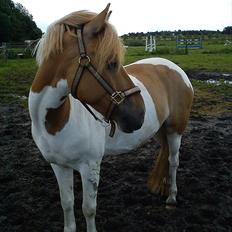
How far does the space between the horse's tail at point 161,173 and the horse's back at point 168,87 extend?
0.93 feet

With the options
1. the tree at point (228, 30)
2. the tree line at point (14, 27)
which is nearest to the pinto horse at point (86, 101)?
the tree line at point (14, 27)

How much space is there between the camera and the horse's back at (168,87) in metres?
3.87

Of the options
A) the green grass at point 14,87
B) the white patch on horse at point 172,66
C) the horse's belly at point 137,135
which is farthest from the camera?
the green grass at point 14,87

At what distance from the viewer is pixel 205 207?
3916 millimetres

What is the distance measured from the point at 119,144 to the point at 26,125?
13.8 ft

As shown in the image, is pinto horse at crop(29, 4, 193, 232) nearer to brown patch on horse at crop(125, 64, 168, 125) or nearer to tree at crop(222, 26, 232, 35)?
brown patch on horse at crop(125, 64, 168, 125)

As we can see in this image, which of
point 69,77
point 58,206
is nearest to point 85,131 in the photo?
point 69,77

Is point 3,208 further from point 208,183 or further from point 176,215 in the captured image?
point 208,183

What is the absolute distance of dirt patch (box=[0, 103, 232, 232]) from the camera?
363 centimetres

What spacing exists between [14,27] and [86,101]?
4157cm

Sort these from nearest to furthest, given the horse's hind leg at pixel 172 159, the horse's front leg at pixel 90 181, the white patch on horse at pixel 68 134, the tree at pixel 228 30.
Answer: the white patch on horse at pixel 68 134 < the horse's front leg at pixel 90 181 < the horse's hind leg at pixel 172 159 < the tree at pixel 228 30

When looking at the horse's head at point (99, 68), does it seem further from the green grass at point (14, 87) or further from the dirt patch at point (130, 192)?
the green grass at point (14, 87)

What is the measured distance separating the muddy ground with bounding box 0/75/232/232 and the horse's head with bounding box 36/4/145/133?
5.23 ft

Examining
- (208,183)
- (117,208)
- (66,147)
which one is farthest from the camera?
(208,183)
